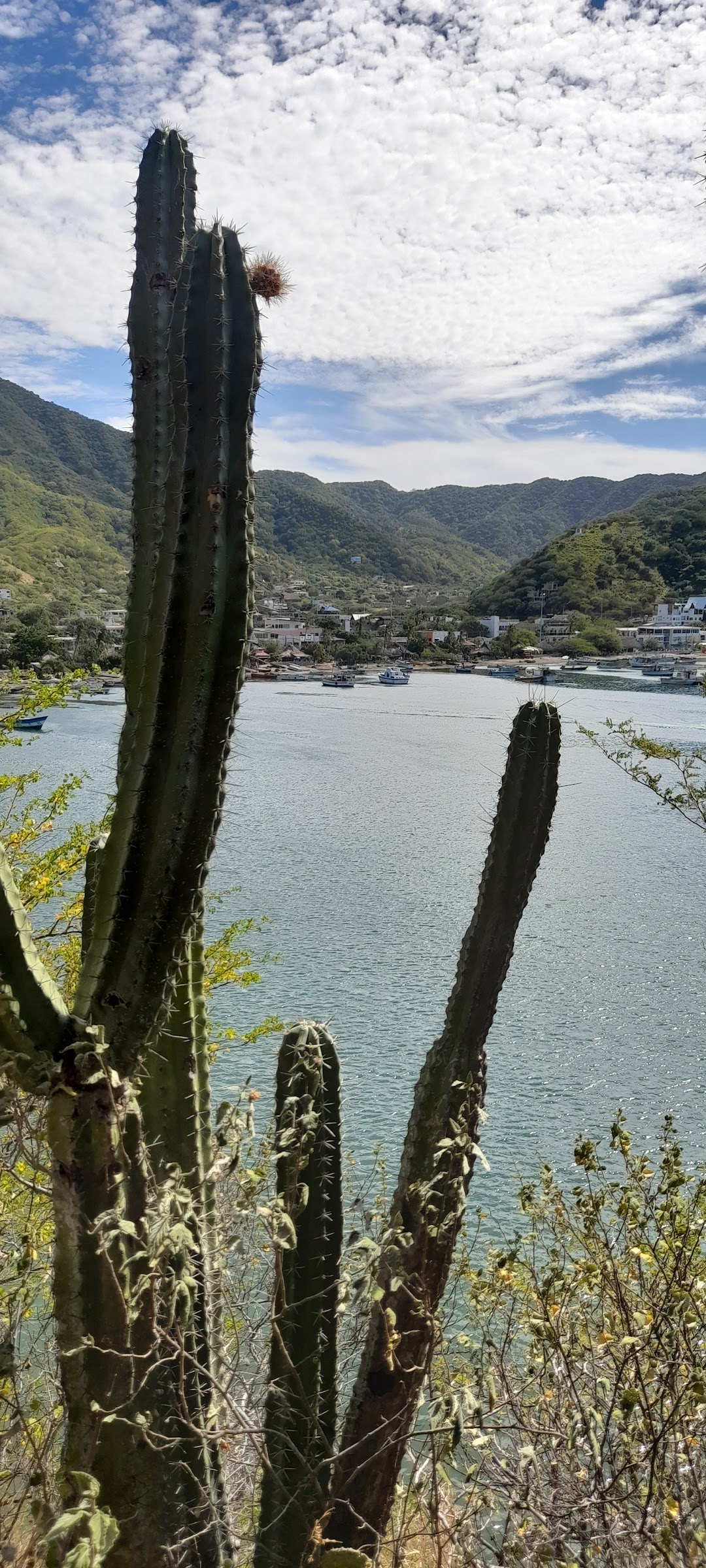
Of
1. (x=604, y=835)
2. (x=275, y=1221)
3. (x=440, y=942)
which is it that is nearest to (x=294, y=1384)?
(x=275, y=1221)

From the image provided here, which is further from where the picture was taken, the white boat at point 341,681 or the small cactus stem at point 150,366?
the white boat at point 341,681

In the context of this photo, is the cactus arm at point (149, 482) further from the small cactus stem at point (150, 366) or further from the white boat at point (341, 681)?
the white boat at point (341, 681)

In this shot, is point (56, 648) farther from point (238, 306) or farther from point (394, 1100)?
point (238, 306)

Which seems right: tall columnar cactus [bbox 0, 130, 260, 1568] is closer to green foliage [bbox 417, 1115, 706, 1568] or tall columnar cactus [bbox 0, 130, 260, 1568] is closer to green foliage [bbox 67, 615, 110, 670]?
green foliage [bbox 417, 1115, 706, 1568]

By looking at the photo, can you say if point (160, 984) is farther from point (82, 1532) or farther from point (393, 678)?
point (393, 678)

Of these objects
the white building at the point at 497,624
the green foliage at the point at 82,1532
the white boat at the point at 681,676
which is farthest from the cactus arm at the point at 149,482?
the white building at the point at 497,624

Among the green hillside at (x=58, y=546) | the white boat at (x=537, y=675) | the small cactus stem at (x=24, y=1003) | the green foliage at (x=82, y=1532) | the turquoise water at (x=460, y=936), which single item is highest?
the green hillside at (x=58, y=546)
